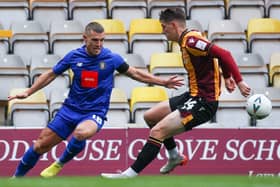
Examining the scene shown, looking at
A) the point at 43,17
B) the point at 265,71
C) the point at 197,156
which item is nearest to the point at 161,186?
the point at 197,156

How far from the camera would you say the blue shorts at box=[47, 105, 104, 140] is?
11.2 m

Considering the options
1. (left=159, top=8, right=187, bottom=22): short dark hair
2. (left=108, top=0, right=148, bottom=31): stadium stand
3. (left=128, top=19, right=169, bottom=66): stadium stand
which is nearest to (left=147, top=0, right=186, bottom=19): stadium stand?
(left=108, top=0, right=148, bottom=31): stadium stand

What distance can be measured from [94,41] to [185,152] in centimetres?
278

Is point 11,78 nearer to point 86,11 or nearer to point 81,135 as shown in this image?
point 86,11

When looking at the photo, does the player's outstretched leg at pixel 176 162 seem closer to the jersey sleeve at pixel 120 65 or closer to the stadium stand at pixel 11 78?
the jersey sleeve at pixel 120 65

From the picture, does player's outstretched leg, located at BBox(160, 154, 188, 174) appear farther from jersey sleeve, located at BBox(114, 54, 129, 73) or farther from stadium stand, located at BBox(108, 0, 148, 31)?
stadium stand, located at BBox(108, 0, 148, 31)

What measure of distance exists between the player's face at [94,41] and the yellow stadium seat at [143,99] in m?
2.52

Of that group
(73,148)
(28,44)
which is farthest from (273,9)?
(73,148)

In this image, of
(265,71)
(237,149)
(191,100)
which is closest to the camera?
(191,100)

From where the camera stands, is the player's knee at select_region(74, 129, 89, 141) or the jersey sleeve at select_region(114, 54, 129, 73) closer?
→ the player's knee at select_region(74, 129, 89, 141)

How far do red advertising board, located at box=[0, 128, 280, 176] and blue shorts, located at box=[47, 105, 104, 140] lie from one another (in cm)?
173

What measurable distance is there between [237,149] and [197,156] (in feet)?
1.80

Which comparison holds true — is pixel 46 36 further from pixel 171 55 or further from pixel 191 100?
pixel 191 100

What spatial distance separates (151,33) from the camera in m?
15.0
